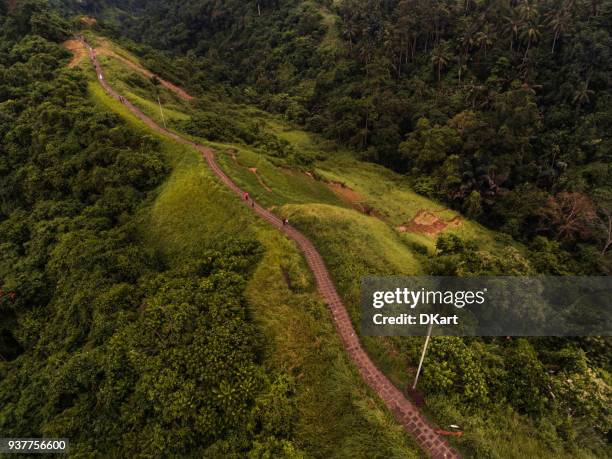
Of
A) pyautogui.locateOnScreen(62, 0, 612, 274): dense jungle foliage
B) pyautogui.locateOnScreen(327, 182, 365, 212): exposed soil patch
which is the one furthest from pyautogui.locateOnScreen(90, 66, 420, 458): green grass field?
pyautogui.locateOnScreen(62, 0, 612, 274): dense jungle foliage

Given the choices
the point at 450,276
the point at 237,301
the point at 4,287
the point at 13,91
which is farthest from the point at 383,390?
the point at 13,91

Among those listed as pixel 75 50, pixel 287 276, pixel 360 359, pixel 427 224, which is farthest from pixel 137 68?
pixel 360 359

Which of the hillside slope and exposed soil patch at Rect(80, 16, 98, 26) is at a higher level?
exposed soil patch at Rect(80, 16, 98, 26)

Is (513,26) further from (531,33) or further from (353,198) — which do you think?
(353,198)

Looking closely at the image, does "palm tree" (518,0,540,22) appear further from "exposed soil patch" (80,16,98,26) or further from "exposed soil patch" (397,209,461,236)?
"exposed soil patch" (80,16,98,26)

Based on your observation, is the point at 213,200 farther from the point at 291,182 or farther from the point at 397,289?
the point at 397,289
